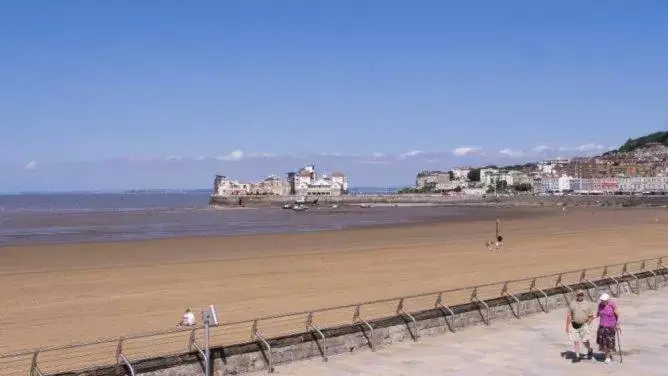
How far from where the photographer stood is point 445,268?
3106 cm

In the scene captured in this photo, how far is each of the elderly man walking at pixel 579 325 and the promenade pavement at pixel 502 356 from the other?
0.76ft

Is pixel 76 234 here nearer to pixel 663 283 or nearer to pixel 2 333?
pixel 2 333

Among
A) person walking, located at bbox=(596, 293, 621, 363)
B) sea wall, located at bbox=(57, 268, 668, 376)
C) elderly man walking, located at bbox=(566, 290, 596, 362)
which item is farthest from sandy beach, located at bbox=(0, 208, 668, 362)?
person walking, located at bbox=(596, 293, 621, 363)

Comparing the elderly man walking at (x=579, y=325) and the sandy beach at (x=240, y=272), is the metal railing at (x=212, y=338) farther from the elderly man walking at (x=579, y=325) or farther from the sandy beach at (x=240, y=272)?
the elderly man walking at (x=579, y=325)

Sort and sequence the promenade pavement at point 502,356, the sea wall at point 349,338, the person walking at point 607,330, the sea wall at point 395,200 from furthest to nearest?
1. the sea wall at point 395,200
2. the person walking at point 607,330
3. the promenade pavement at point 502,356
4. the sea wall at point 349,338

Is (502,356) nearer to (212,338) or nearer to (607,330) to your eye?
(607,330)

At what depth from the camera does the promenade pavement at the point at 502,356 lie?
11.3 m

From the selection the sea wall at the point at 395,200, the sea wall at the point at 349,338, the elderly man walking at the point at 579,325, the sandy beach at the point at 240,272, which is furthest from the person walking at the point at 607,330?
the sea wall at the point at 395,200

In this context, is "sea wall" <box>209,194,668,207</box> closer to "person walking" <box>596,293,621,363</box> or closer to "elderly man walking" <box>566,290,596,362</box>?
"elderly man walking" <box>566,290,596,362</box>

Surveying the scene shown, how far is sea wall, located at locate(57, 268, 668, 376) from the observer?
1049 cm

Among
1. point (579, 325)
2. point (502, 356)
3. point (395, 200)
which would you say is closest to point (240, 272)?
point (502, 356)

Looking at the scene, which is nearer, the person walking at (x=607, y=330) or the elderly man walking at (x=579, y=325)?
the person walking at (x=607, y=330)

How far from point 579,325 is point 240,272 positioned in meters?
19.7

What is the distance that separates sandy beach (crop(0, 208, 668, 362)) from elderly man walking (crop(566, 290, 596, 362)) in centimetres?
604
